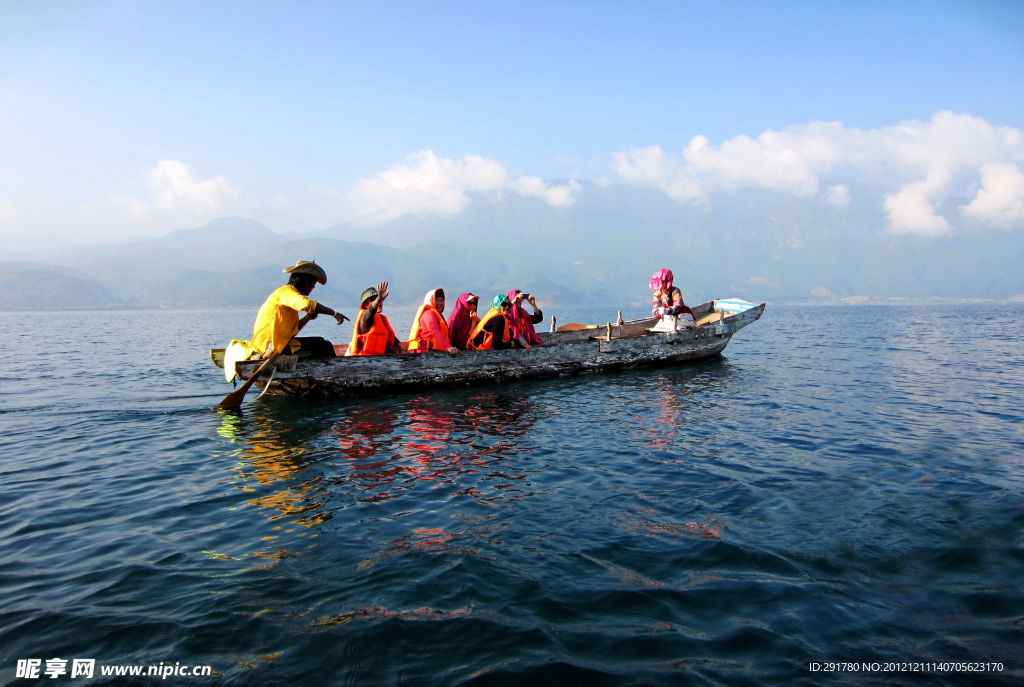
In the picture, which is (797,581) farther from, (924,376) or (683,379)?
(924,376)

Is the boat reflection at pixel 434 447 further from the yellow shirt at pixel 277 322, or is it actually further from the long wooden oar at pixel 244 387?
the yellow shirt at pixel 277 322

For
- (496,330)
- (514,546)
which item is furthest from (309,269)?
(514,546)

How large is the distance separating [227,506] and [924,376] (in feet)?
64.9

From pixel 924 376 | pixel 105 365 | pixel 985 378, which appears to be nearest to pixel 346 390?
pixel 105 365

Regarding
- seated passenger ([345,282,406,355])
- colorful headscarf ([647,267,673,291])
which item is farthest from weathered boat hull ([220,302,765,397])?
colorful headscarf ([647,267,673,291])

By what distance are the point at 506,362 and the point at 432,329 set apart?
2266 mm

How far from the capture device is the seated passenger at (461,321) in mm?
15531

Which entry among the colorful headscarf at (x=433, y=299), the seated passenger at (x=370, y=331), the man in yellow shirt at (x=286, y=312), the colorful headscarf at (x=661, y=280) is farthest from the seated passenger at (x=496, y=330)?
the colorful headscarf at (x=661, y=280)

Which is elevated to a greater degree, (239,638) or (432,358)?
(432,358)

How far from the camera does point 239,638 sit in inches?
158

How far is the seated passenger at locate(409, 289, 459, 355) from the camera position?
1440 cm

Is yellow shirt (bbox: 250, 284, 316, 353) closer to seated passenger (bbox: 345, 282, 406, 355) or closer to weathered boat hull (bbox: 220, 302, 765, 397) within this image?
weathered boat hull (bbox: 220, 302, 765, 397)

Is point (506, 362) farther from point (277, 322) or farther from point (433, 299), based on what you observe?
point (277, 322)

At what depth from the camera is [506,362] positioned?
15.3 meters
